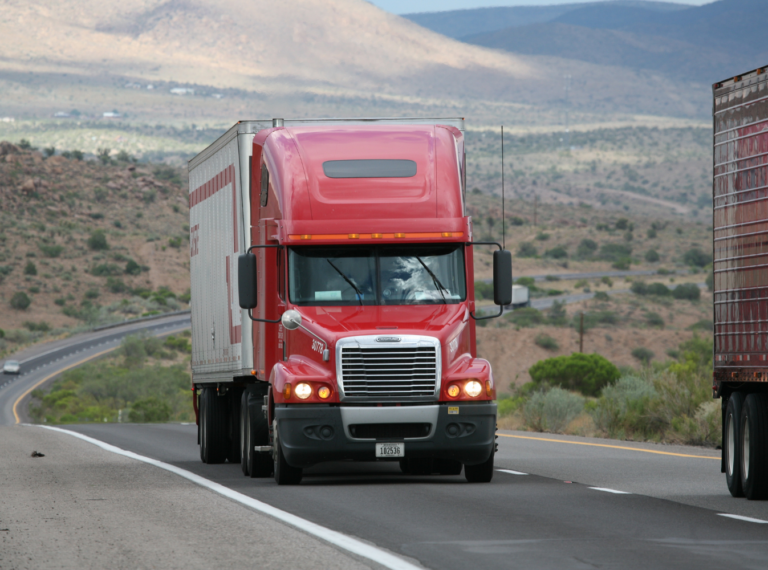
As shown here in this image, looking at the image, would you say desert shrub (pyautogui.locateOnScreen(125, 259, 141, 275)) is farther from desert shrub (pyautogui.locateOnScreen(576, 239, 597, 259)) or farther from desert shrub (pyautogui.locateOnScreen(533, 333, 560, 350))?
desert shrub (pyautogui.locateOnScreen(576, 239, 597, 259))

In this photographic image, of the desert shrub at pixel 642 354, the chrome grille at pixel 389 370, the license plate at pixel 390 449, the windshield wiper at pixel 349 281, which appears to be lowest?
the desert shrub at pixel 642 354

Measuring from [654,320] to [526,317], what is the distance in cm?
866

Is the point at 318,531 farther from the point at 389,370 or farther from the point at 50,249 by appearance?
the point at 50,249

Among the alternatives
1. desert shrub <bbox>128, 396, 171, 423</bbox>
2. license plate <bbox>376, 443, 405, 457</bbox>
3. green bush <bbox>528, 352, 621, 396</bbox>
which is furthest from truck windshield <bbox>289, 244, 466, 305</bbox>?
desert shrub <bbox>128, 396, 171, 423</bbox>

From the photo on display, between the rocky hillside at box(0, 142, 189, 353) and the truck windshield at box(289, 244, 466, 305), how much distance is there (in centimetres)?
8195

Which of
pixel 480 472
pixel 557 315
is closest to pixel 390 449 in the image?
pixel 480 472

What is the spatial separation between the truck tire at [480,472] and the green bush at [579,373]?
1412 inches

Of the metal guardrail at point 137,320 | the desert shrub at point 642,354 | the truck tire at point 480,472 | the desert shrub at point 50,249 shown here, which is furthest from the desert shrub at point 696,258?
the truck tire at point 480,472

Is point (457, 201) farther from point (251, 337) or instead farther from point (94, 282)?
point (94, 282)

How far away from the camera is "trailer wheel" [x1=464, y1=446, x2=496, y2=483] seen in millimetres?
15070

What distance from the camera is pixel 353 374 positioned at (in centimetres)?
1399

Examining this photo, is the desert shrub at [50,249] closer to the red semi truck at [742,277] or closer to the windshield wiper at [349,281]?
the windshield wiper at [349,281]

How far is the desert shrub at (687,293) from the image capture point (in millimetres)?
95938

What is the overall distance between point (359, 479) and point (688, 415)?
11.1m
